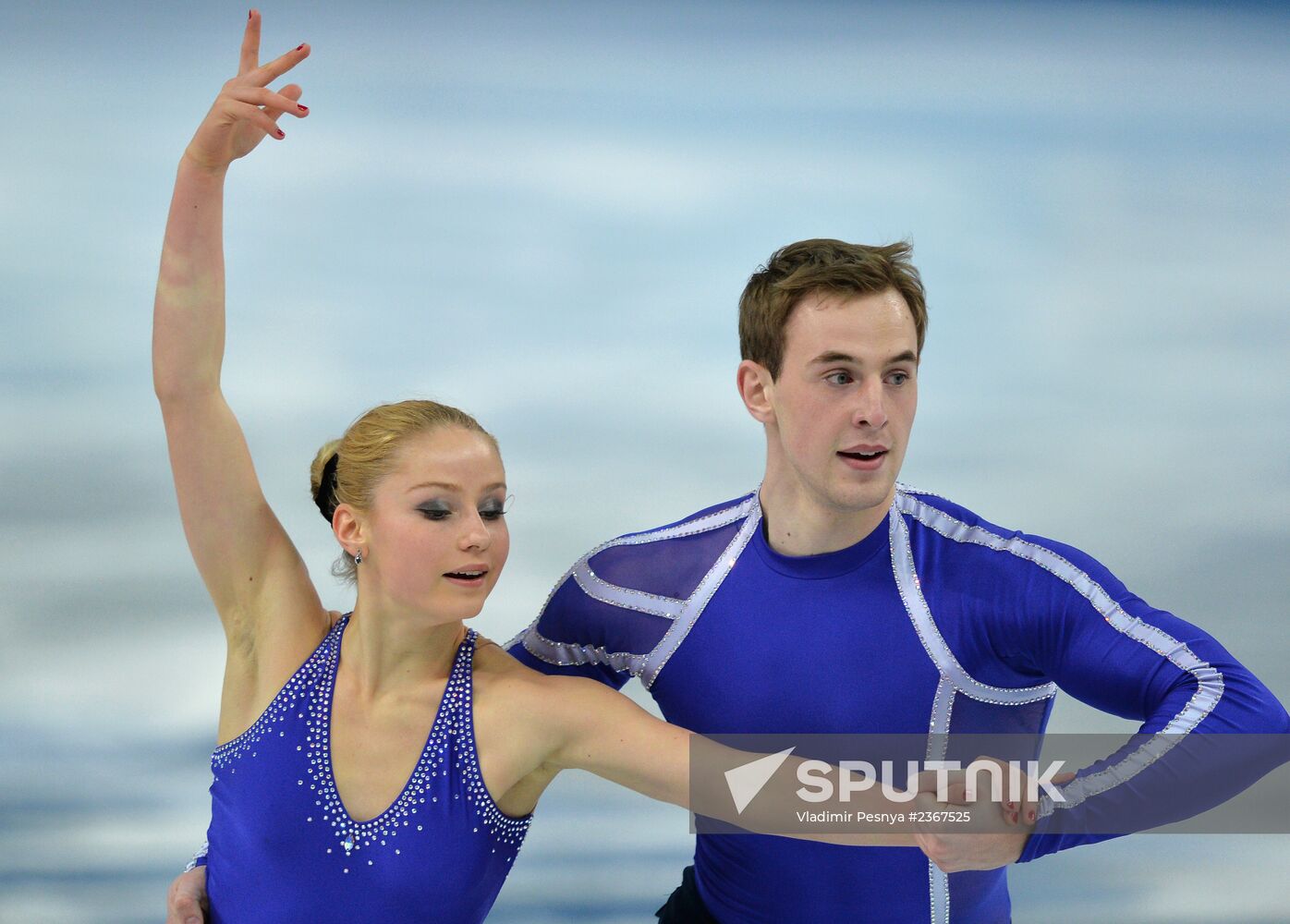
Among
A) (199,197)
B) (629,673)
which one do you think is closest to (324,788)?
(629,673)

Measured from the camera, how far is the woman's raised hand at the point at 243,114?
8.45 ft

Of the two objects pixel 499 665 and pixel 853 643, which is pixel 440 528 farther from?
pixel 853 643

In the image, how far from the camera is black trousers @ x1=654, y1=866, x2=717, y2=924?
3.01 m

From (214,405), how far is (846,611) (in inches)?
44.0

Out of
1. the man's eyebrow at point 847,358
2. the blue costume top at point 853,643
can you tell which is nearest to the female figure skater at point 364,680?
the blue costume top at point 853,643

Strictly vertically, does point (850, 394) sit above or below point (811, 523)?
above

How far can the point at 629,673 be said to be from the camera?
9.62 ft

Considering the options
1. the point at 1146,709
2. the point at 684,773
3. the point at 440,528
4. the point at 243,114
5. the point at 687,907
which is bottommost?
the point at 687,907

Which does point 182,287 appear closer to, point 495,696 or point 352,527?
point 352,527

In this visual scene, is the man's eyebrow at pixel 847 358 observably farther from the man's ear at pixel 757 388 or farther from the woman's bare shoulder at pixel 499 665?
the woman's bare shoulder at pixel 499 665

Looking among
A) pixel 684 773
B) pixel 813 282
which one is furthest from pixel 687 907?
pixel 813 282

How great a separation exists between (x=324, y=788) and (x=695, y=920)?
806mm

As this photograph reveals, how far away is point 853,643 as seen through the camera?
107 inches

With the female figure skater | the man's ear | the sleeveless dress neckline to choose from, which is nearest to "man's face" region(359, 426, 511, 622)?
the female figure skater
